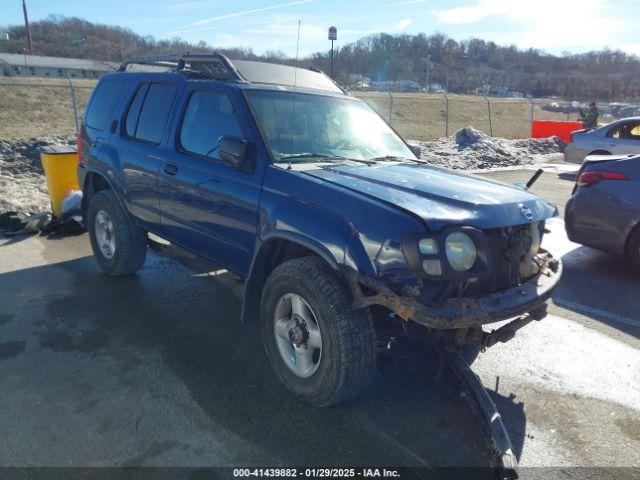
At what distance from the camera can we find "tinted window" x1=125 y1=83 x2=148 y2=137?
4898 millimetres

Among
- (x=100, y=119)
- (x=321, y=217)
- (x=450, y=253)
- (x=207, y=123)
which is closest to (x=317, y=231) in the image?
(x=321, y=217)

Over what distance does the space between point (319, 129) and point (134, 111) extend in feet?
6.82

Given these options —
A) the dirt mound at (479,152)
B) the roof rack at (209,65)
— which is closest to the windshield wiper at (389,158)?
the roof rack at (209,65)

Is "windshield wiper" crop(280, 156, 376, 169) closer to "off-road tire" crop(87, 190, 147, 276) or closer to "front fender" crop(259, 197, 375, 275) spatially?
"front fender" crop(259, 197, 375, 275)

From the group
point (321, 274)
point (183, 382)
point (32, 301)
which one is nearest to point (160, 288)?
point (32, 301)

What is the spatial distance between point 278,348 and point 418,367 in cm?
96

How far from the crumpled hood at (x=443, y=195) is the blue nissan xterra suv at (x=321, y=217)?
0.01 meters

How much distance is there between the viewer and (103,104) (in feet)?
18.0

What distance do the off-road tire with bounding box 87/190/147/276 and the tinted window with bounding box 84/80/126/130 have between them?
0.77 metres

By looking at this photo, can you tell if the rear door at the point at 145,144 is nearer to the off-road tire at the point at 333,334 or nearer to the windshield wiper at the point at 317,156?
the windshield wiper at the point at 317,156

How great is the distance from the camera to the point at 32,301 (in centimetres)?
478

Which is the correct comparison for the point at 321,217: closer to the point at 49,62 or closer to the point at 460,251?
the point at 460,251

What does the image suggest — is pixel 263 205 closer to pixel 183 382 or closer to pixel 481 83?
pixel 183 382

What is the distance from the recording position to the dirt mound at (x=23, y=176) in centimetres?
809
